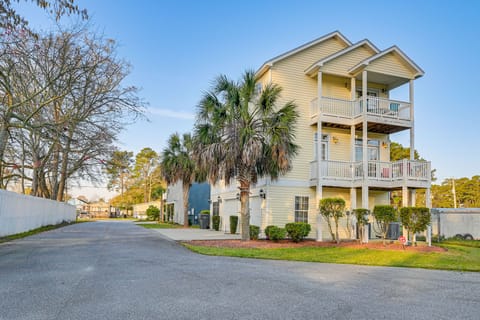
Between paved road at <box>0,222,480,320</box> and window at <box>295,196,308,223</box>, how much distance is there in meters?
7.32

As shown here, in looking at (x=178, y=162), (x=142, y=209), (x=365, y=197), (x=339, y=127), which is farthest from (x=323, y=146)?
(x=142, y=209)

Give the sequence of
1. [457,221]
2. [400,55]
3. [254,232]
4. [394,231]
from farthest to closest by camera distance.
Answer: [457,221] < [394,231] < [400,55] < [254,232]

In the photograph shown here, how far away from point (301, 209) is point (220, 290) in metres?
11.3

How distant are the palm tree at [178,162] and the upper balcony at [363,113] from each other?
12652 mm

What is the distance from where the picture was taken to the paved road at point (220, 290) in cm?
478

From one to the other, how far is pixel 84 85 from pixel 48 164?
40.4ft

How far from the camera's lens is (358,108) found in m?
16.9

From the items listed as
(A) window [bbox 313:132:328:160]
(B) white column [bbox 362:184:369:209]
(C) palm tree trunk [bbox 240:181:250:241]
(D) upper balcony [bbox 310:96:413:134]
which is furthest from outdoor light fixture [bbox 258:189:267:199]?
(B) white column [bbox 362:184:369:209]

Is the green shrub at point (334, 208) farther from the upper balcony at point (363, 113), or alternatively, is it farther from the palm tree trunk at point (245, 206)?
the upper balcony at point (363, 113)

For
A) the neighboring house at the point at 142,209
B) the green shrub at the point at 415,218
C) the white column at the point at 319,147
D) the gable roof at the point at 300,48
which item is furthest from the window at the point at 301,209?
the neighboring house at the point at 142,209

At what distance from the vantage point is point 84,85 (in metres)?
13.8

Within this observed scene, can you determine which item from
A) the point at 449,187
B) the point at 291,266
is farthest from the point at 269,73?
the point at 449,187

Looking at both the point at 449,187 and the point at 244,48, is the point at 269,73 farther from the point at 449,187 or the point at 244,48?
the point at 449,187

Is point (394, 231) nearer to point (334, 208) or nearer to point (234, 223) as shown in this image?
point (334, 208)
